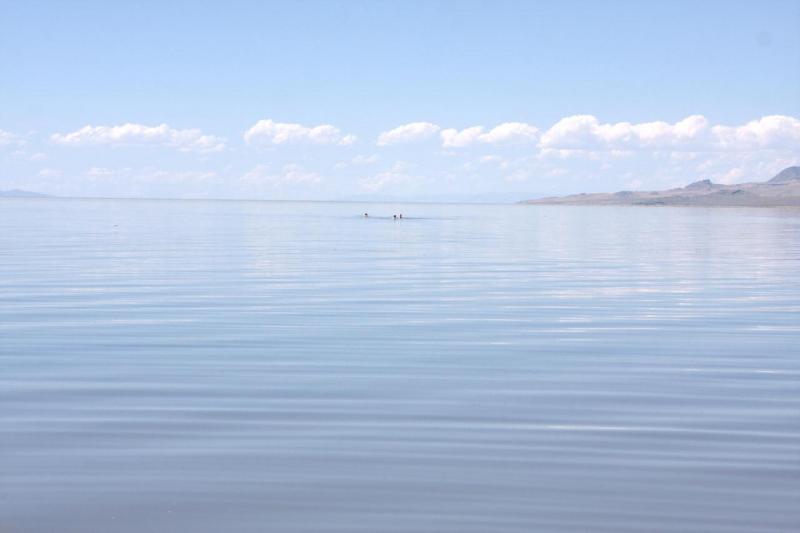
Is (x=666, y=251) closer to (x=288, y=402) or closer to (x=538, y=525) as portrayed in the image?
(x=288, y=402)

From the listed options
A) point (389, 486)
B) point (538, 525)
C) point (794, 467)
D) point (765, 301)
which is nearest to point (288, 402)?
point (389, 486)

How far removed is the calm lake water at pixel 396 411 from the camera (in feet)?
31.2

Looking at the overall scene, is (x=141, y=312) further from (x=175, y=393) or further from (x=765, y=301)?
(x=765, y=301)

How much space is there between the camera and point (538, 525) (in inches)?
358

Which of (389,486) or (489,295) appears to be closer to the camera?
(389,486)

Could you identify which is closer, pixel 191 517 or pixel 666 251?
pixel 191 517

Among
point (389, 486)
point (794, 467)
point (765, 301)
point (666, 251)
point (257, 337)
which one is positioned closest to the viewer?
point (389, 486)

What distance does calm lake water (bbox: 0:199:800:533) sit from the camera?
952cm

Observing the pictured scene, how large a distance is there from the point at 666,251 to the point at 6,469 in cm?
4915

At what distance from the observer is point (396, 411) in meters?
13.5

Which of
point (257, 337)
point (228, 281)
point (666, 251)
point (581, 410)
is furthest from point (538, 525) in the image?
point (666, 251)

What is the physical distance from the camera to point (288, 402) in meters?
14.0

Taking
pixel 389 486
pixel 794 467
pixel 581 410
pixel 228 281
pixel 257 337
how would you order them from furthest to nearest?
pixel 228 281
pixel 257 337
pixel 581 410
pixel 794 467
pixel 389 486

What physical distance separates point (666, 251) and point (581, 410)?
1723 inches
